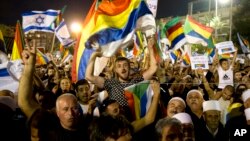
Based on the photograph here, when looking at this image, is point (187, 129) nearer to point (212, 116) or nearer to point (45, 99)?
point (212, 116)

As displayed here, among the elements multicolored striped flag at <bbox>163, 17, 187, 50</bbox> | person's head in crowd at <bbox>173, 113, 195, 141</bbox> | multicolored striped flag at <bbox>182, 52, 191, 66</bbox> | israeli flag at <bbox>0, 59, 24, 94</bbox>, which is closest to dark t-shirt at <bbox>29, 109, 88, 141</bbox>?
person's head in crowd at <bbox>173, 113, 195, 141</bbox>

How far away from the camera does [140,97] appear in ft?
15.3

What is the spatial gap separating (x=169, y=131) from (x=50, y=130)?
1.19 m

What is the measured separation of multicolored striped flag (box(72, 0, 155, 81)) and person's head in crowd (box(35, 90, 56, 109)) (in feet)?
4.71

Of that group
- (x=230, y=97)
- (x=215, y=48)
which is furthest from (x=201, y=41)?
(x=230, y=97)

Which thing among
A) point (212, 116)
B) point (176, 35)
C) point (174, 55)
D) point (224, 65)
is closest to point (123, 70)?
point (212, 116)

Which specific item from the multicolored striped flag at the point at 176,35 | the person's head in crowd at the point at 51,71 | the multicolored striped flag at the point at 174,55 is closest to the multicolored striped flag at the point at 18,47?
the person's head in crowd at the point at 51,71

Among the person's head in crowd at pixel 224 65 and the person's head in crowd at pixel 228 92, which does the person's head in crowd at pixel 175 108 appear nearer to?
the person's head in crowd at pixel 228 92

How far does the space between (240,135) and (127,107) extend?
4.54 ft

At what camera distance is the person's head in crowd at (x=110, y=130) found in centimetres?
269

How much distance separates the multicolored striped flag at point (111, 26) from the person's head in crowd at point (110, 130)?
3.69 m

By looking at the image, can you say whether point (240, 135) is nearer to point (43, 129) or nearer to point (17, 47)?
point (43, 129)

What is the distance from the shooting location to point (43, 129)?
3742mm

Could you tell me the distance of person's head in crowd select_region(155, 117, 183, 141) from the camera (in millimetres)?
3434
